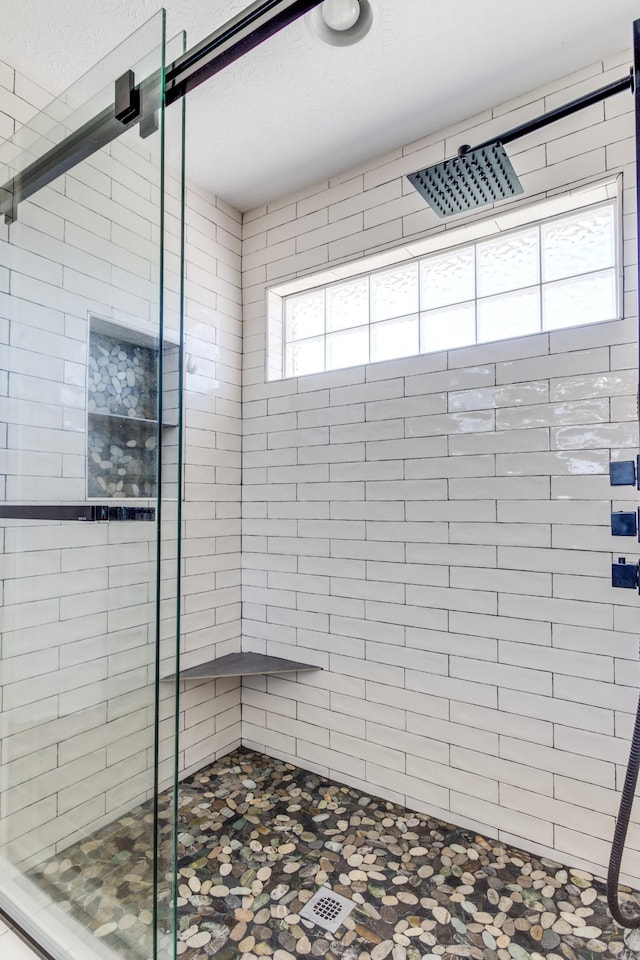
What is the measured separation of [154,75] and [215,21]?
0.73 meters

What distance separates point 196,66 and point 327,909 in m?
2.17

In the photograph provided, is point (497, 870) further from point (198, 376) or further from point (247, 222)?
point (247, 222)

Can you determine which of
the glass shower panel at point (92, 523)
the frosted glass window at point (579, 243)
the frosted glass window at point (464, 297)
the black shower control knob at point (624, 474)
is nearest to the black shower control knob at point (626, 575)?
the black shower control knob at point (624, 474)

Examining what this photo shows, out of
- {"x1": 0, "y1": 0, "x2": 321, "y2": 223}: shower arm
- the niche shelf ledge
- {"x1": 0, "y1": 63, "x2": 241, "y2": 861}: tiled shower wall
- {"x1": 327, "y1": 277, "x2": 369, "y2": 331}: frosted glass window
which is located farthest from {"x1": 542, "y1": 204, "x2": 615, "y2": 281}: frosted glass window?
the niche shelf ledge

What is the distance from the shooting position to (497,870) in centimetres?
167

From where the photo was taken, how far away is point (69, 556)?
53.1 inches

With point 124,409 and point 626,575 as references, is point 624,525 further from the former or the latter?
point 124,409

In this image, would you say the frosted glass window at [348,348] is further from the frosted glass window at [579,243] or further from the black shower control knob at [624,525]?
the black shower control knob at [624,525]

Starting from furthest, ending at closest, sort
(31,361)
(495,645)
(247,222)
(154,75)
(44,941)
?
(247,222)
(495,645)
(31,361)
(44,941)
(154,75)

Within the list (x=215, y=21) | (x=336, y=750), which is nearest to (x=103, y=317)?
(x=215, y=21)

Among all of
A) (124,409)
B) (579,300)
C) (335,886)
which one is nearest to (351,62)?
(579,300)

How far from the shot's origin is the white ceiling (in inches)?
59.9

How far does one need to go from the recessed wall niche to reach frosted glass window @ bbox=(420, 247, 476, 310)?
1350 millimetres

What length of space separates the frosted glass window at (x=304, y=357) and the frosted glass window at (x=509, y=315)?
772 mm
